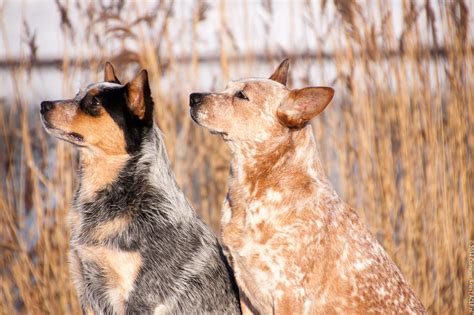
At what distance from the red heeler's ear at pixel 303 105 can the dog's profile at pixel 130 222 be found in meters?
0.63

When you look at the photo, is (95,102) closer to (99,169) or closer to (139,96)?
(139,96)

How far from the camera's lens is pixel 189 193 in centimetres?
468

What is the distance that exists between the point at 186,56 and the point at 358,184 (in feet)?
4.16

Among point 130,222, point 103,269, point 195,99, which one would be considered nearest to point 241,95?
point 195,99

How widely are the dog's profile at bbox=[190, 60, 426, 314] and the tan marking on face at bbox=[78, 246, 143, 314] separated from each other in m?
0.41

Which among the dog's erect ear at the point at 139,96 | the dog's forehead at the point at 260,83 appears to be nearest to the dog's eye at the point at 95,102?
the dog's erect ear at the point at 139,96

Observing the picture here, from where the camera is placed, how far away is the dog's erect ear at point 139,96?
3.28 metres

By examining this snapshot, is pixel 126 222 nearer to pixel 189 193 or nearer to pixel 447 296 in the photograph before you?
pixel 189 193

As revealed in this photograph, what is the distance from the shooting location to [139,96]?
3.30 metres

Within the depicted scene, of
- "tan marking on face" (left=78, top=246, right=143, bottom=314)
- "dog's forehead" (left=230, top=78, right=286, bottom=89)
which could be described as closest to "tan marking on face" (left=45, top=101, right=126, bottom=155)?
"tan marking on face" (left=78, top=246, right=143, bottom=314)

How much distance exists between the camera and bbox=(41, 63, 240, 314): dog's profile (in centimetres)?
315

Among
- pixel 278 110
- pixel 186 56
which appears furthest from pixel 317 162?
pixel 186 56

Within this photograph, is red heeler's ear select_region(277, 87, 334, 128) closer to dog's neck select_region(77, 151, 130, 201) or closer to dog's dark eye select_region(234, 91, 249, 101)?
dog's dark eye select_region(234, 91, 249, 101)

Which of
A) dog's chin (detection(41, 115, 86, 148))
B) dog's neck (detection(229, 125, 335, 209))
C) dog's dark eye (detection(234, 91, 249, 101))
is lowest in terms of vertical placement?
dog's neck (detection(229, 125, 335, 209))
